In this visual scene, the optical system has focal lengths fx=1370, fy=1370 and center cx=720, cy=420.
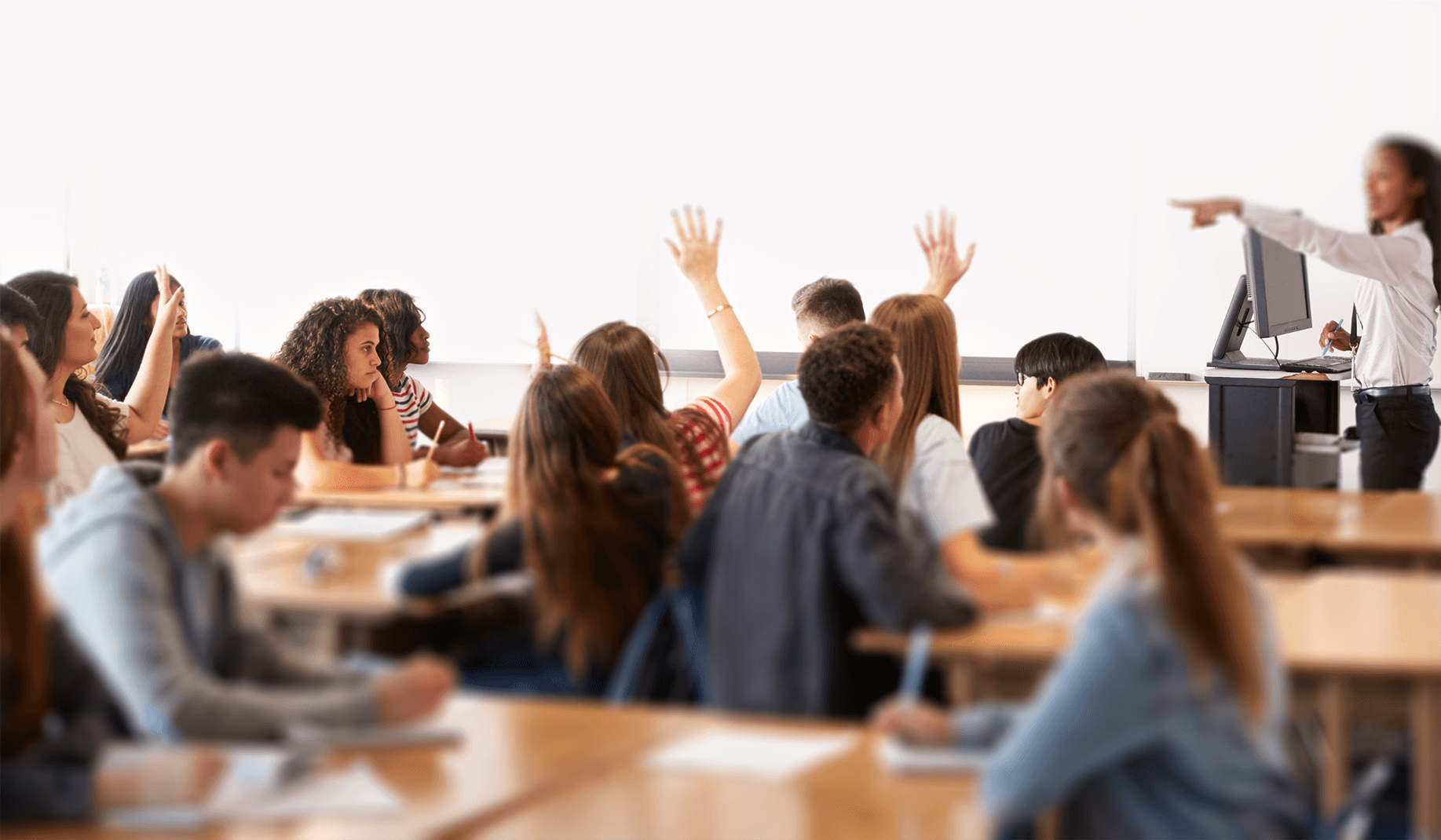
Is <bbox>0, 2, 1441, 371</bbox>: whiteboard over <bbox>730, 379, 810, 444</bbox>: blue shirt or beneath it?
over

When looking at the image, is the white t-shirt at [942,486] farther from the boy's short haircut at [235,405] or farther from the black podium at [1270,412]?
the black podium at [1270,412]

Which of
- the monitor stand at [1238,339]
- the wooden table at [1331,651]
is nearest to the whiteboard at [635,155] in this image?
the monitor stand at [1238,339]

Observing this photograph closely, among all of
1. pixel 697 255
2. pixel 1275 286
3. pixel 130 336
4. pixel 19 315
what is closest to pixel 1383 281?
pixel 697 255

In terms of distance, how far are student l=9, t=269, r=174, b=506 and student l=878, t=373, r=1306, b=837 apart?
2.04 metres

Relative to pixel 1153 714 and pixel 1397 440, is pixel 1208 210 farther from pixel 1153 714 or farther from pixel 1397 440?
pixel 1397 440

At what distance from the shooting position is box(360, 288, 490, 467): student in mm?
1891

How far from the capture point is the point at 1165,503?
1094mm

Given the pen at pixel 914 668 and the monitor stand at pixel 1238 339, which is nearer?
the pen at pixel 914 668

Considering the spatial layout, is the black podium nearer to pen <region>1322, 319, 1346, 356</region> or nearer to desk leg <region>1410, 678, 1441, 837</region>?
pen <region>1322, 319, 1346, 356</region>

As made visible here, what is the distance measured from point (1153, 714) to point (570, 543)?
529 mm

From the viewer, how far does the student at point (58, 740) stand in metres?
1.07

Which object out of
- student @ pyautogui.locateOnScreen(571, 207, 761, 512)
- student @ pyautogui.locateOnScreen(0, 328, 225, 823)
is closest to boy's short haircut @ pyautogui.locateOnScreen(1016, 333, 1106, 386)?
student @ pyautogui.locateOnScreen(571, 207, 761, 512)

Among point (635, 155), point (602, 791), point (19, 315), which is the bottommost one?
point (602, 791)

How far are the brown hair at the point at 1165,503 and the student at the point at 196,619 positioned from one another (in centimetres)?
56
